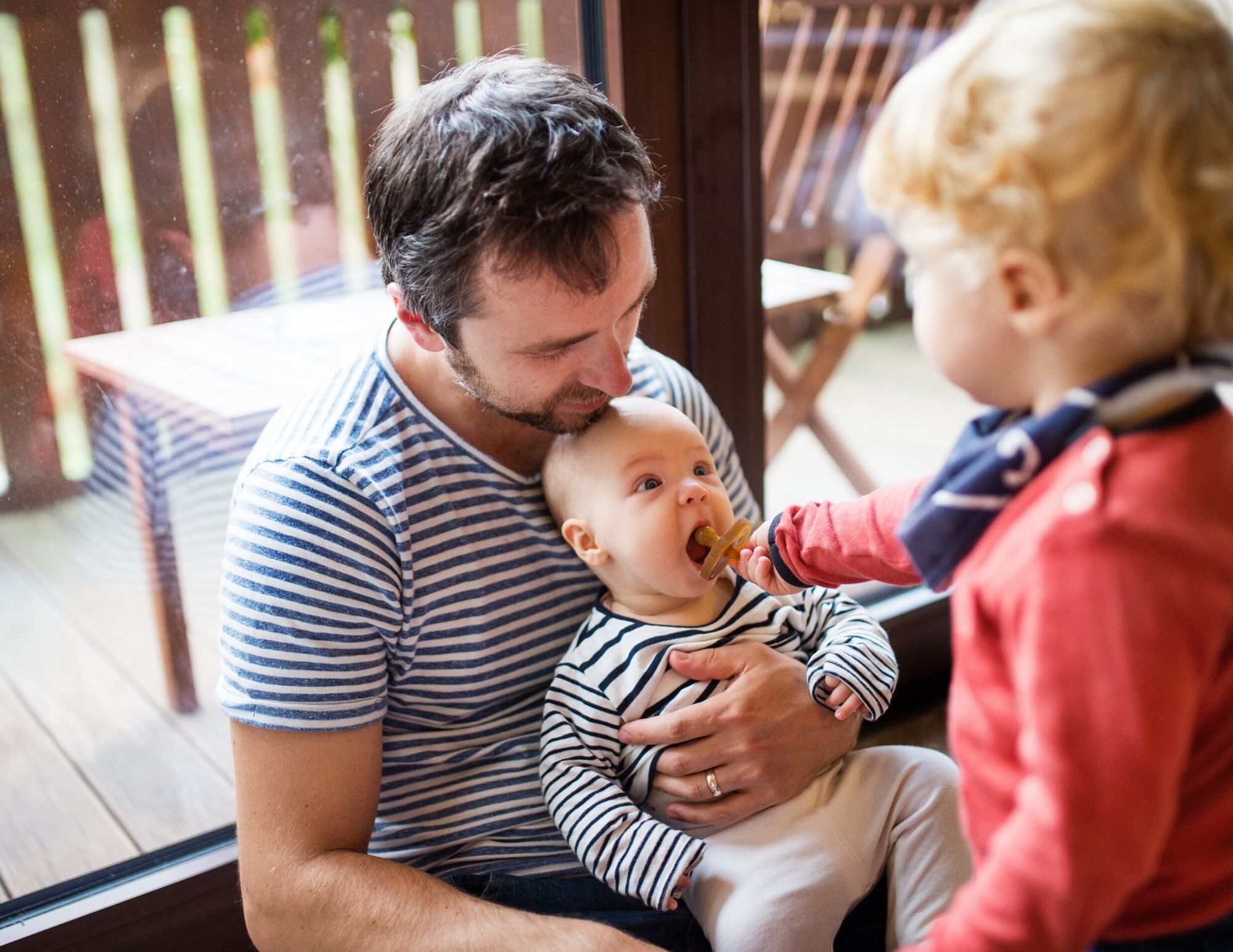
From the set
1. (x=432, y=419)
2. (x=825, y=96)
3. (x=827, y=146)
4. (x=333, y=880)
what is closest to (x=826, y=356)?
(x=827, y=146)

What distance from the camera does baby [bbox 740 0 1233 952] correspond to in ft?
2.05

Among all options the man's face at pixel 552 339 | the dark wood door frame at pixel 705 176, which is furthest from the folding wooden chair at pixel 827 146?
the man's face at pixel 552 339

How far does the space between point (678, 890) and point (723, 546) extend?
327 mm

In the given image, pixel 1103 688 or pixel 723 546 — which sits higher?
pixel 1103 688

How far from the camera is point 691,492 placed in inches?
44.9

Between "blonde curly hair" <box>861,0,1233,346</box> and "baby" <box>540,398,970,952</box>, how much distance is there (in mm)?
522

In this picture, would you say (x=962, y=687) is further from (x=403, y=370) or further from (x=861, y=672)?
(x=403, y=370)

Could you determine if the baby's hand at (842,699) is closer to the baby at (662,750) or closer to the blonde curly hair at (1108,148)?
the baby at (662,750)

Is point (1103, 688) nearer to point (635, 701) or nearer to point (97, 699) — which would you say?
point (635, 701)

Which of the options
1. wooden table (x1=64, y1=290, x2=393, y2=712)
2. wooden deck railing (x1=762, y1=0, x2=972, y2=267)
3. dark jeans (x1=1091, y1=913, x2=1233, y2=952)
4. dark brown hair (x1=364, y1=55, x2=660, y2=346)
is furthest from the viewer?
wooden deck railing (x1=762, y1=0, x2=972, y2=267)

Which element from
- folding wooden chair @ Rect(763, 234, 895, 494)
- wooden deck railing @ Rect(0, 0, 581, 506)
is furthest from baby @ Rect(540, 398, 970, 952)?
folding wooden chair @ Rect(763, 234, 895, 494)

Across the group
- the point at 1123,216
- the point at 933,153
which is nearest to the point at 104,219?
the point at 933,153

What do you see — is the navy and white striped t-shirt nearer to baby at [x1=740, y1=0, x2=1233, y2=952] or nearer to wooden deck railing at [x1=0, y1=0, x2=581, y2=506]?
wooden deck railing at [x1=0, y1=0, x2=581, y2=506]

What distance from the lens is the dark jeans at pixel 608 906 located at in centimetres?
113
